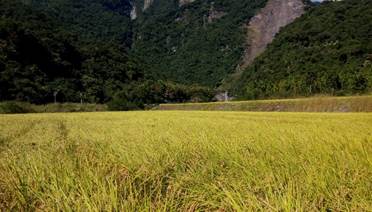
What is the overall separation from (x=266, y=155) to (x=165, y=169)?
1.56 metres

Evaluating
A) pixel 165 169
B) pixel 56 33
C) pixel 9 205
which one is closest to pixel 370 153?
pixel 165 169

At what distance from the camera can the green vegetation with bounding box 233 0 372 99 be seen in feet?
249

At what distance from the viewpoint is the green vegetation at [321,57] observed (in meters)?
75.9

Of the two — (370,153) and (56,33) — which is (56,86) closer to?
(56,33)

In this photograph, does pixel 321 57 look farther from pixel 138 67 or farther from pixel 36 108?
pixel 36 108

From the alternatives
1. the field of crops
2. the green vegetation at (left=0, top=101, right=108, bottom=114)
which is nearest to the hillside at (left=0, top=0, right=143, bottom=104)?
the green vegetation at (left=0, top=101, right=108, bottom=114)

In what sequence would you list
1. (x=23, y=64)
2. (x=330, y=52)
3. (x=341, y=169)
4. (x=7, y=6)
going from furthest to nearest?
(x=7, y=6) < (x=330, y=52) < (x=23, y=64) < (x=341, y=169)

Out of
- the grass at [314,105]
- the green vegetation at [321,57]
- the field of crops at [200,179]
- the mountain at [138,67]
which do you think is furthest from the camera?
the mountain at [138,67]

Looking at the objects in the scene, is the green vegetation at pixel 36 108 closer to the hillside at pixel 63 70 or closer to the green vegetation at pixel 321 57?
the hillside at pixel 63 70

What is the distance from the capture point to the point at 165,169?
491 cm

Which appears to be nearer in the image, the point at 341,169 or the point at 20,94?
the point at 341,169

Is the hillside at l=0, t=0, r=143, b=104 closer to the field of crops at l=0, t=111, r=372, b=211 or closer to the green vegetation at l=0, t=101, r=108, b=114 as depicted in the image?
the green vegetation at l=0, t=101, r=108, b=114

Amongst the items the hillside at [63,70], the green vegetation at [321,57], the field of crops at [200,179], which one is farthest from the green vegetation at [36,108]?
the field of crops at [200,179]

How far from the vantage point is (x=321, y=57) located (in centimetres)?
10044
